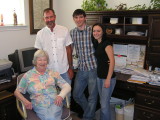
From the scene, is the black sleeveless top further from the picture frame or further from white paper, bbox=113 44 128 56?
the picture frame

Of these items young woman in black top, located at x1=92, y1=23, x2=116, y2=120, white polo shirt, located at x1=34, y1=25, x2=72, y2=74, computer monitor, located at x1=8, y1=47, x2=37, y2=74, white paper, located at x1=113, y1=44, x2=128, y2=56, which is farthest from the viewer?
white paper, located at x1=113, y1=44, x2=128, y2=56

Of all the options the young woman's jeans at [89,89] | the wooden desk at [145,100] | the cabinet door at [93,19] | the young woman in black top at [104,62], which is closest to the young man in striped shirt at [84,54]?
the young woman's jeans at [89,89]

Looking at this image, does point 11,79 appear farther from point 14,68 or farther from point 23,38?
point 23,38

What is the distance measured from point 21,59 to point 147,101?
1.79 meters

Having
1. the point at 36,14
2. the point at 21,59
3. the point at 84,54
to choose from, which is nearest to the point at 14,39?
the point at 21,59

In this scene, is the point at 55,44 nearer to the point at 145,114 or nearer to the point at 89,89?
the point at 89,89

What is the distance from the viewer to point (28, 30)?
2922mm

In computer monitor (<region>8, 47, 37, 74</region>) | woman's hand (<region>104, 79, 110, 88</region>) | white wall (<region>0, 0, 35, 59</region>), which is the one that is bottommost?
woman's hand (<region>104, 79, 110, 88</region>)

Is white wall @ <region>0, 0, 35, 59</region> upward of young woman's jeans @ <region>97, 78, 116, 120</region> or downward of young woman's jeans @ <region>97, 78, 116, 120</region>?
upward

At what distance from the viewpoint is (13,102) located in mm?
2285

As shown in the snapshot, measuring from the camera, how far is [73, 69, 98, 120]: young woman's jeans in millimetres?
2266

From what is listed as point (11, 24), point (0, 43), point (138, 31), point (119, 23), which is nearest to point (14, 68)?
point (0, 43)

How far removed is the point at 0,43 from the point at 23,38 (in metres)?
0.42

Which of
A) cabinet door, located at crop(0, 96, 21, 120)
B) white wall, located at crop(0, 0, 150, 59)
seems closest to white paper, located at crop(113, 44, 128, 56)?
white wall, located at crop(0, 0, 150, 59)
